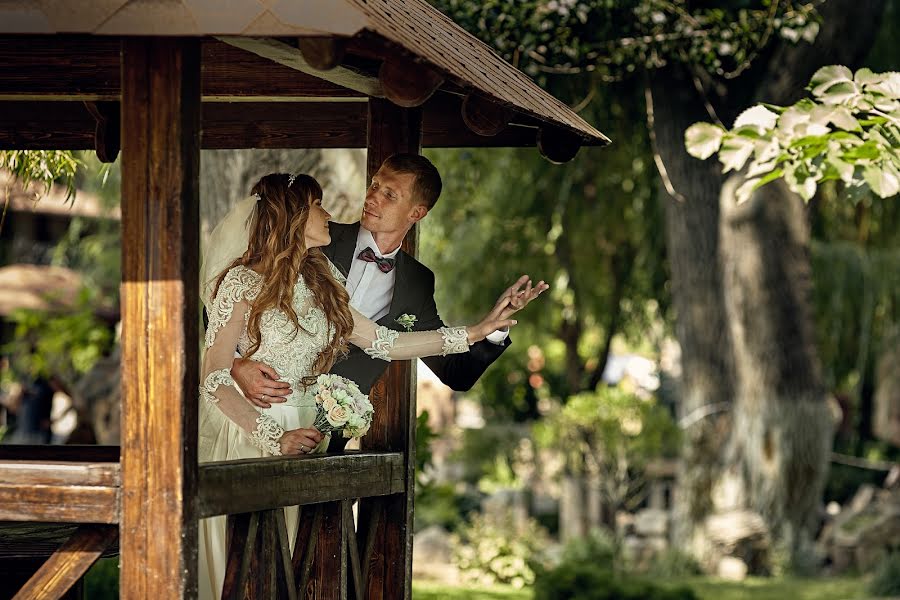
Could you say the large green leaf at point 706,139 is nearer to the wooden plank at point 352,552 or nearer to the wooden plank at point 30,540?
the wooden plank at point 352,552

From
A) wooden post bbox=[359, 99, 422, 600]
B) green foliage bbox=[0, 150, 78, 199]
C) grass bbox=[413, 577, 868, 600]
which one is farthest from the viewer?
grass bbox=[413, 577, 868, 600]

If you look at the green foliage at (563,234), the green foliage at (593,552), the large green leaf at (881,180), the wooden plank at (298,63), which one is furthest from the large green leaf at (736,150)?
the green foliage at (593,552)

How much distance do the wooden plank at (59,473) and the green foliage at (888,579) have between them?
883 cm

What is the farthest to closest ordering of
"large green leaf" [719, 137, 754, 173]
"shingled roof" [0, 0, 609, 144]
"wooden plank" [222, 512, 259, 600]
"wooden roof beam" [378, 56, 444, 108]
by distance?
1. "large green leaf" [719, 137, 754, 173]
2. "wooden plank" [222, 512, 259, 600]
3. "wooden roof beam" [378, 56, 444, 108]
4. "shingled roof" [0, 0, 609, 144]

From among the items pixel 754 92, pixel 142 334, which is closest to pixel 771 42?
pixel 754 92

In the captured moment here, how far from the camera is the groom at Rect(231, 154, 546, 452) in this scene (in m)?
5.00

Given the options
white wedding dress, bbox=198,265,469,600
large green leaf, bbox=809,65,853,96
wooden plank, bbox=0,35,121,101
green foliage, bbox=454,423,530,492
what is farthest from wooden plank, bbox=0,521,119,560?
green foliage, bbox=454,423,530,492

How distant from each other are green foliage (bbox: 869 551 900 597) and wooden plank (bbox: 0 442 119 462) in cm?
772

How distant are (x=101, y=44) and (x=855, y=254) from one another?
1181 cm

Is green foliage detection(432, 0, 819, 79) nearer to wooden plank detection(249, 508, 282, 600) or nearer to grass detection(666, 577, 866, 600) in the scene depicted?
wooden plank detection(249, 508, 282, 600)

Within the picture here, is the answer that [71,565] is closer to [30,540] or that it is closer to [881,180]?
[30,540]

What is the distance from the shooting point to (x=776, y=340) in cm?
1257

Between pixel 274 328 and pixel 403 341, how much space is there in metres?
0.49

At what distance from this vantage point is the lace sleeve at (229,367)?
4.58m
